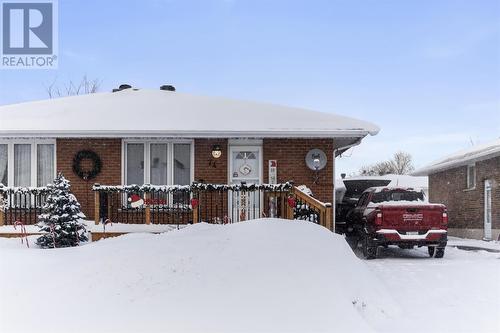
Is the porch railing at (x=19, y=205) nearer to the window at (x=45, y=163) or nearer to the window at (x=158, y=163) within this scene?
the window at (x=45, y=163)

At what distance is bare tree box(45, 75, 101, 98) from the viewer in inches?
1540

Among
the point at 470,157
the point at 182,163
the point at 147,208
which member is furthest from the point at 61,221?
the point at 470,157

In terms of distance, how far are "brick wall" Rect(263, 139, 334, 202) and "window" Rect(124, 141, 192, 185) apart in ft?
7.12

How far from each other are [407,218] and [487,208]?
888 cm

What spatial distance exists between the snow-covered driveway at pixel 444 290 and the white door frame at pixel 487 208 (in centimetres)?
655

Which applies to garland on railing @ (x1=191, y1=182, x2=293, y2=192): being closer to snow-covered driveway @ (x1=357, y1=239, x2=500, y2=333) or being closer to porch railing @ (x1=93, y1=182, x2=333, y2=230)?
porch railing @ (x1=93, y1=182, x2=333, y2=230)

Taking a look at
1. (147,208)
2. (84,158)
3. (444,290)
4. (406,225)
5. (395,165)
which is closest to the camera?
(444,290)

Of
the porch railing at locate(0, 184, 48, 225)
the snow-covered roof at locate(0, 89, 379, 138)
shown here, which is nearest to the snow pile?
the porch railing at locate(0, 184, 48, 225)

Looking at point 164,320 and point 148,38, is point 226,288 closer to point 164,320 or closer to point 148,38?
point 164,320

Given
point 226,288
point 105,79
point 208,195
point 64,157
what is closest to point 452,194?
point 208,195

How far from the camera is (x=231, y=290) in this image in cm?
566

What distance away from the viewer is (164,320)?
5.05 m

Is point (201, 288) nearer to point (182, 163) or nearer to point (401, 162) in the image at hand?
point (182, 163)

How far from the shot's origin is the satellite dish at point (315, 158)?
505 inches
